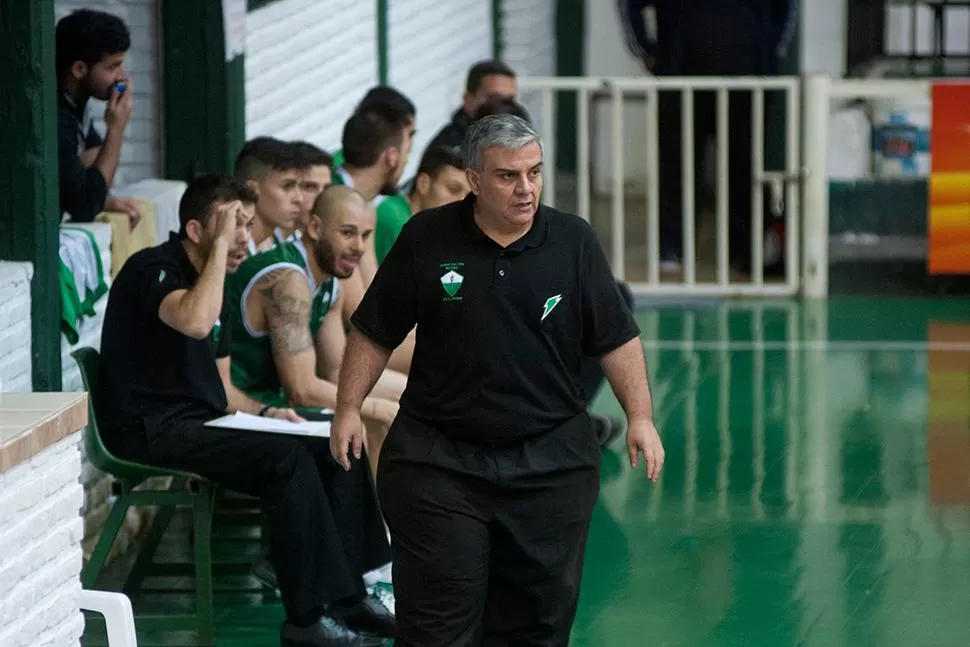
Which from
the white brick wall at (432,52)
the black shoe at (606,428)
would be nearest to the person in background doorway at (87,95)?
the black shoe at (606,428)

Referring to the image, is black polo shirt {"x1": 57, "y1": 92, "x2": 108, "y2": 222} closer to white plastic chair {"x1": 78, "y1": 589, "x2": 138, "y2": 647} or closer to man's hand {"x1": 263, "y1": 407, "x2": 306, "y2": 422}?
man's hand {"x1": 263, "y1": 407, "x2": 306, "y2": 422}

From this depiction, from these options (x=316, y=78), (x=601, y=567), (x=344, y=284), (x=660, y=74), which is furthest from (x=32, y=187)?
(x=660, y=74)

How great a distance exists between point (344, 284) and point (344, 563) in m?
1.57

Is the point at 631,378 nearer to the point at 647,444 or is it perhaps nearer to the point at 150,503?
the point at 647,444

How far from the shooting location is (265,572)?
632 cm

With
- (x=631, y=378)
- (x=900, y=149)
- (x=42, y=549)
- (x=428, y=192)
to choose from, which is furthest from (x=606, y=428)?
(x=900, y=149)

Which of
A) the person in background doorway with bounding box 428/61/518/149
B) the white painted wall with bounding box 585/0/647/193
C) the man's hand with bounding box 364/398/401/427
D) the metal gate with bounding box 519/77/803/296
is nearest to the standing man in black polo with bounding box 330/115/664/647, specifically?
the man's hand with bounding box 364/398/401/427

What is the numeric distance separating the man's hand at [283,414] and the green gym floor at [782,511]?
673 mm

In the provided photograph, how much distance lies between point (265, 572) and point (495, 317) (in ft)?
6.76

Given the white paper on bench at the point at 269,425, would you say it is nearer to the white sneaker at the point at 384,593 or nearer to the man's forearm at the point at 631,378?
the white sneaker at the point at 384,593

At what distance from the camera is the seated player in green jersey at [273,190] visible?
691 centimetres

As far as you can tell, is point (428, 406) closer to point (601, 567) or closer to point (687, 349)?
point (601, 567)

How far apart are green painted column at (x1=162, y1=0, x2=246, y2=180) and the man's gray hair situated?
13.3 feet

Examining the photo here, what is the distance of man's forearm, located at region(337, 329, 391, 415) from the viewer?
482 centimetres
